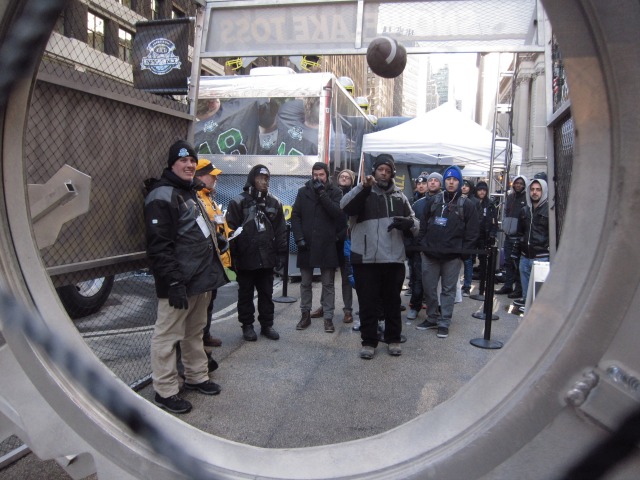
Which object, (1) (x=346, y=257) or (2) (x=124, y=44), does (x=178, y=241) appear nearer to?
(1) (x=346, y=257)

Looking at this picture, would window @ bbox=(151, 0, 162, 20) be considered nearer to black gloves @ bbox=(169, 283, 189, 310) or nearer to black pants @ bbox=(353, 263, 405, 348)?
black pants @ bbox=(353, 263, 405, 348)

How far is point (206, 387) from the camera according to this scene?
4387mm

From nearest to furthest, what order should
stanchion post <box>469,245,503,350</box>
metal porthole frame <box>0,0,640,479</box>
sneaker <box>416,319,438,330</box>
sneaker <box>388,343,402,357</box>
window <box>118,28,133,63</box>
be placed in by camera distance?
metal porthole frame <box>0,0,640,479</box> → sneaker <box>388,343,402,357</box> → stanchion post <box>469,245,503,350</box> → sneaker <box>416,319,438,330</box> → window <box>118,28,133,63</box>

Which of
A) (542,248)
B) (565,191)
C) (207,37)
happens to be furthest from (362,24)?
(542,248)

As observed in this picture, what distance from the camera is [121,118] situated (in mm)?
3207

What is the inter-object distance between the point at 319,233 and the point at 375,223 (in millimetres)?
1219

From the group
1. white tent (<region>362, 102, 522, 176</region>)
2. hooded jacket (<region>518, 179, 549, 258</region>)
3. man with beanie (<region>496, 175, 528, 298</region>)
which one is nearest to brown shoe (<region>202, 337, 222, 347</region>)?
hooded jacket (<region>518, 179, 549, 258</region>)

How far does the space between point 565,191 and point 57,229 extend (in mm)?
2171

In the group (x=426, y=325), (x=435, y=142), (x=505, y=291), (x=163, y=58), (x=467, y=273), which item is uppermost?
(x=163, y=58)

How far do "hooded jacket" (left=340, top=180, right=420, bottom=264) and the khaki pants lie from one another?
176cm

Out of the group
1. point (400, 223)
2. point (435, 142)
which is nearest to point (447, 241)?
point (400, 223)

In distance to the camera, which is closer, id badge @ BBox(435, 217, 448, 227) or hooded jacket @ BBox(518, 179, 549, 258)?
id badge @ BBox(435, 217, 448, 227)

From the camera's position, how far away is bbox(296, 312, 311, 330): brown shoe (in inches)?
252

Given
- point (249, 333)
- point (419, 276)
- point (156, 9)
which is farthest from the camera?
point (156, 9)
